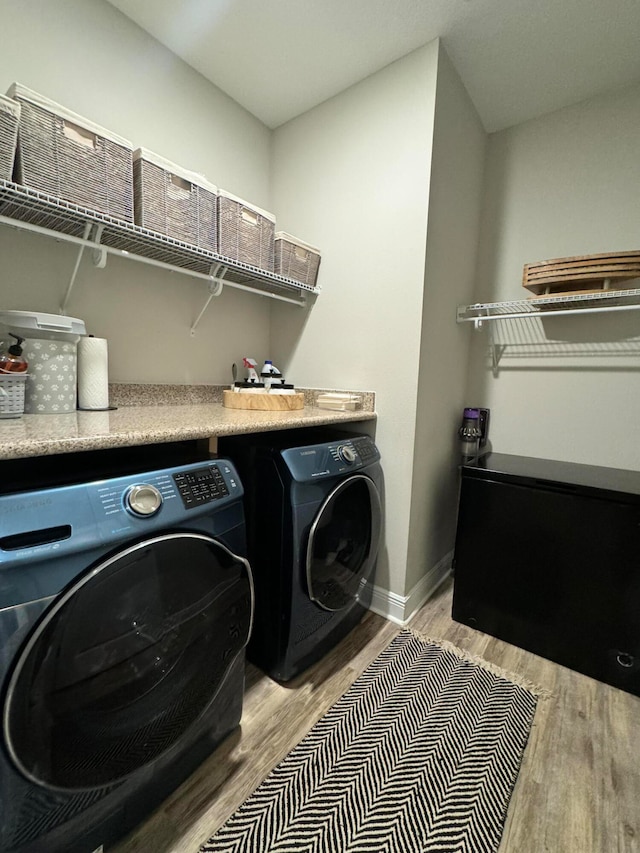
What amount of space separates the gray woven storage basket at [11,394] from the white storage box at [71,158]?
53 centimetres

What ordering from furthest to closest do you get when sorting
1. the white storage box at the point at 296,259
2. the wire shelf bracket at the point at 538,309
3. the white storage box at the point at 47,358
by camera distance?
the white storage box at the point at 296,259, the wire shelf bracket at the point at 538,309, the white storage box at the point at 47,358

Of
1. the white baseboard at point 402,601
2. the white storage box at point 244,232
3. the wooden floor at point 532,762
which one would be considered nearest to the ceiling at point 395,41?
the white storage box at point 244,232

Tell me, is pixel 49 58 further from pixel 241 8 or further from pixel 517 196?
pixel 517 196

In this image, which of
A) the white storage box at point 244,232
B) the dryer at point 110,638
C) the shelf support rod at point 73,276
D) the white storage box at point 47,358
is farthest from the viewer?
the white storage box at point 244,232

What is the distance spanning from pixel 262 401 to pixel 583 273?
57.5 inches

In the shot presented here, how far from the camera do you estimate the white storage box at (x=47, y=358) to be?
1060mm

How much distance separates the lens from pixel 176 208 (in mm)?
1276

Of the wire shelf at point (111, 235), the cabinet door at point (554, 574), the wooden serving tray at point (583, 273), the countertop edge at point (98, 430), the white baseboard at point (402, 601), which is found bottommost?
the white baseboard at point (402, 601)

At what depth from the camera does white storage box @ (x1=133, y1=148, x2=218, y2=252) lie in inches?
47.4

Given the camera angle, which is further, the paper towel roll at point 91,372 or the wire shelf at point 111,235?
the paper towel roll at point 91,372

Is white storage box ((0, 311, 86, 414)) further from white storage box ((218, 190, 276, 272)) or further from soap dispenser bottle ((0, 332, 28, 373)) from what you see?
white storage box ((218, 190, 276, 272))

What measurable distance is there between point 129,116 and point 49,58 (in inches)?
10.3

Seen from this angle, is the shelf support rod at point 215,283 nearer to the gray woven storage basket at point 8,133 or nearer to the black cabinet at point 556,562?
the gray woven storage basket at point 8,133

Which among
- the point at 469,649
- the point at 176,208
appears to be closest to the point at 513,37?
the point at 176,208
